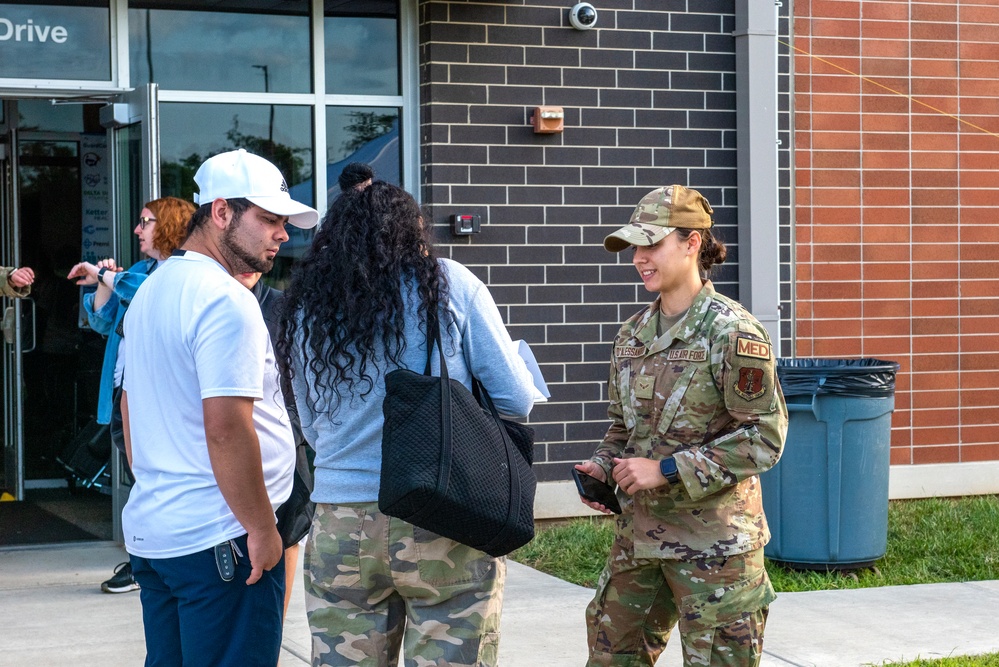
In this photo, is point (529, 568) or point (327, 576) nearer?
point (327, 576)

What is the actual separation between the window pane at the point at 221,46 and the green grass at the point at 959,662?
4.75 m

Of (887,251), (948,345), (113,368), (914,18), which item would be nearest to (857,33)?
(914,18)

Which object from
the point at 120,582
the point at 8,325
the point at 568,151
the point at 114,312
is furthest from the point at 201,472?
the point at 8,325

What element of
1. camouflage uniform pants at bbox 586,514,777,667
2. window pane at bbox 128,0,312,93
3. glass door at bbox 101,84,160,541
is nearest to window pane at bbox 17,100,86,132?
window pane at bbox 128,0,312,93

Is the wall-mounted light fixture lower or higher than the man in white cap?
higher

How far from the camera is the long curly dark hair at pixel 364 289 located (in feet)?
9.49

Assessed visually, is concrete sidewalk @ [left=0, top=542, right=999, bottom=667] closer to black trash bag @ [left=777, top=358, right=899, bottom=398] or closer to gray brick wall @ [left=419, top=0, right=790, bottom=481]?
black trash bag @ [left=777, top=358, right=899, bottom=398]

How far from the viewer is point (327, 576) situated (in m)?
2.95

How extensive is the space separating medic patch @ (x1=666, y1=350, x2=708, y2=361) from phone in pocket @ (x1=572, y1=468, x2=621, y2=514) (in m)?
0.42

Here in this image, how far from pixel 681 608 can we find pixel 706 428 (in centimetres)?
50

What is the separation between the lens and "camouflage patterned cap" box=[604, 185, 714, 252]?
11.6 ft

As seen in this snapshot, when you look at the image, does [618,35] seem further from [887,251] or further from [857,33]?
[887,251]

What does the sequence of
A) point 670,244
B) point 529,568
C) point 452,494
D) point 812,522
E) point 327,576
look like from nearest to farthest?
1. point 452,494
2. point 327,576
3. point 670,244
4. point 812,522
5. point 529,568

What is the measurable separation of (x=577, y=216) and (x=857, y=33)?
2.38m
